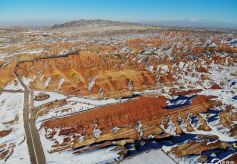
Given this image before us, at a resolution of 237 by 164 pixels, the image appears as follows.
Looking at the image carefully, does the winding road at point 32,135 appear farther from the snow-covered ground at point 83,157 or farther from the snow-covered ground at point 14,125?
the snow-covered ground at point 83,157

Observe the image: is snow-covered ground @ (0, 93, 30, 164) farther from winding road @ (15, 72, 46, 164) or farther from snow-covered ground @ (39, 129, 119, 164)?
snow-covered ground @ (39, 129, 119, 164)

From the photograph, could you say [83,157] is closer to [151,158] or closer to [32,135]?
[151,158]

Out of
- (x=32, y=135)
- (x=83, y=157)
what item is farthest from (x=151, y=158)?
(x=32, y=135)

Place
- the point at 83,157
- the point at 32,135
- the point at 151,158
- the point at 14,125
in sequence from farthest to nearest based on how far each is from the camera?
the point at 14,125
the point at 32,135
the point at 83,157
the point at 151,158

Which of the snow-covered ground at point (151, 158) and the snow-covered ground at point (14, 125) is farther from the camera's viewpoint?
the snow-covered ground at point (14, 125)

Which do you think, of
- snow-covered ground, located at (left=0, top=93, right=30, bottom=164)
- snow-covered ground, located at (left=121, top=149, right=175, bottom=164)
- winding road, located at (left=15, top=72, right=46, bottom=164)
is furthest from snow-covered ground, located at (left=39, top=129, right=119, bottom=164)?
snow-covered ground, located at (left=0, top=93, right=30, bottom=164)

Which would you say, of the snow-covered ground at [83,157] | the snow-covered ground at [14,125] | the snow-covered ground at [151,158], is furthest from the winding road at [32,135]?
the snow-covered ground at [151,158]

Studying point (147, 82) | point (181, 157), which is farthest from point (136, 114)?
point (147, 82)

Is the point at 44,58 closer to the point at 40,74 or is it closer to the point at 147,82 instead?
the point at 40,74

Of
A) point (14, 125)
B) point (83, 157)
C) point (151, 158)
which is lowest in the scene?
point (83, 157)
